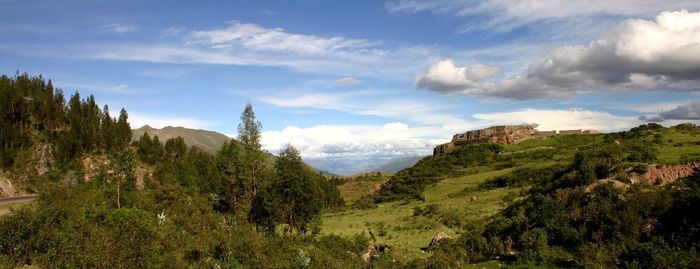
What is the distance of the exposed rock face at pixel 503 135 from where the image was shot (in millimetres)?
111562

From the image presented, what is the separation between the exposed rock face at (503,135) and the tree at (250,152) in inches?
2509

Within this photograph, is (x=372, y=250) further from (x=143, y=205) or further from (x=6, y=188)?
(x=6, y=188)

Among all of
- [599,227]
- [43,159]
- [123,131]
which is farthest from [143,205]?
[123,131]

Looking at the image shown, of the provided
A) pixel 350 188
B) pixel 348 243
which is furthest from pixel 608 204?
pixel 350 188

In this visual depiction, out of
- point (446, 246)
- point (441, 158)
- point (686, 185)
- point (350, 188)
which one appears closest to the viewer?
point (686, 185)

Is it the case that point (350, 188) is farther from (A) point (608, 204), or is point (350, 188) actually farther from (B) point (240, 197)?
(A) point (608, 204)

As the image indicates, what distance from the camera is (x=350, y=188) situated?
168375 millimetres

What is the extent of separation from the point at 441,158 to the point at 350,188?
238 feet

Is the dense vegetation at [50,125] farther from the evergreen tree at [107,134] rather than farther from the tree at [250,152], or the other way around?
the tree at [250,152]

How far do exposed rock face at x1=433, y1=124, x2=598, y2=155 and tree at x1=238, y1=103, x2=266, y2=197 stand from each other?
209ft

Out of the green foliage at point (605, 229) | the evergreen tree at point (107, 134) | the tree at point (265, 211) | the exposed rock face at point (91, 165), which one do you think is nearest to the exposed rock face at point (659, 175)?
the green foliage at point (605, 229)

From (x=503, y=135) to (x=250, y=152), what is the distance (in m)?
74.5

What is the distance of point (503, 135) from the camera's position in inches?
4478

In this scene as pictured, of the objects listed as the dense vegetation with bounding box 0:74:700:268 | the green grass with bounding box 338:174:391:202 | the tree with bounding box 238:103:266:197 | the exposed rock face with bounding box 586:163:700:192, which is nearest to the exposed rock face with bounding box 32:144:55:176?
the dense vegetation with bounding box 0:74:700:268
